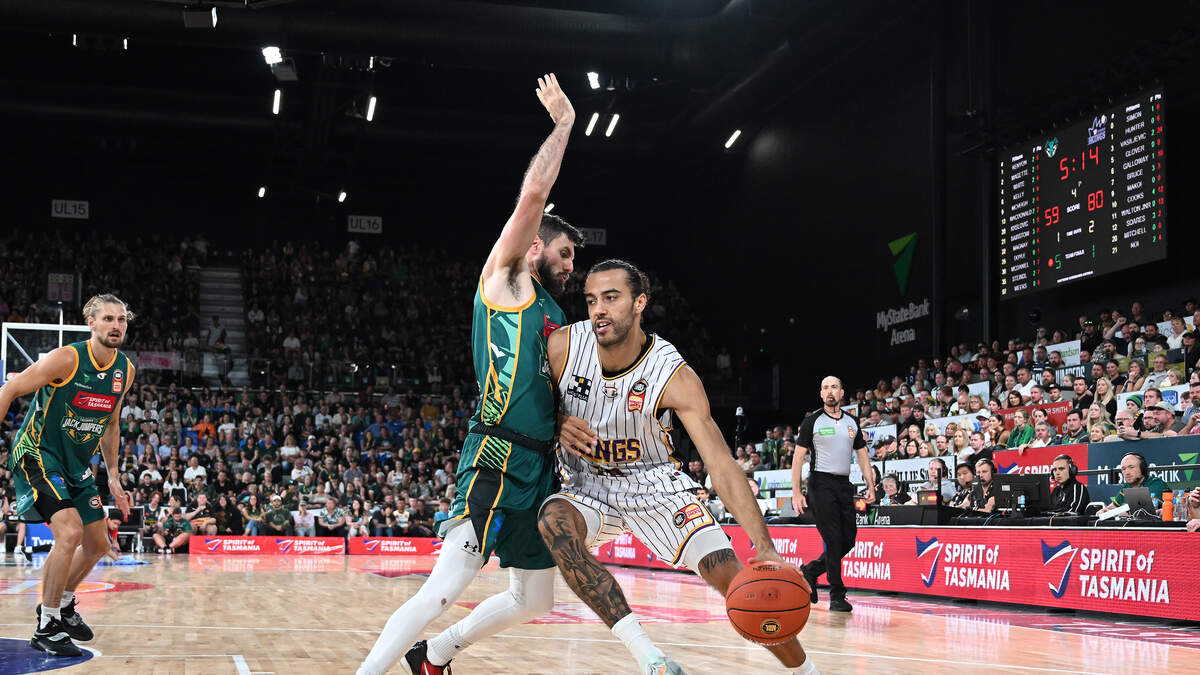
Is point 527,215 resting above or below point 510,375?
above

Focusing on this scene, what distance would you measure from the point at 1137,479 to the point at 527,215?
7989 millimetres

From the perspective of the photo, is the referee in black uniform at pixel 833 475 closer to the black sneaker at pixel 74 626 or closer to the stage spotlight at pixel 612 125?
the black sneaker at pixel 74 626

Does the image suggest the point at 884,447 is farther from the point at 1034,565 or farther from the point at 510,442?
the point at 510,442

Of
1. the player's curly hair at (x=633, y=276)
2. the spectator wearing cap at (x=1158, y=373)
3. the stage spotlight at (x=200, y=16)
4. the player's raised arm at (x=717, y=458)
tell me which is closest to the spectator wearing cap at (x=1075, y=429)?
the spectator wearing cap at (x=1158, y=373)

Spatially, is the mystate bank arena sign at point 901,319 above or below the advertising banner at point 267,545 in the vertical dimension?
above

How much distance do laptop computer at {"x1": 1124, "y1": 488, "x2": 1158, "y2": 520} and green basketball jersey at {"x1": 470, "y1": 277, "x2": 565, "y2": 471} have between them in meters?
7.22

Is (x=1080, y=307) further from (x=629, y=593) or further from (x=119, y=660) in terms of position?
(x=119, y=660)

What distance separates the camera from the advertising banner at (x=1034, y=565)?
849cm

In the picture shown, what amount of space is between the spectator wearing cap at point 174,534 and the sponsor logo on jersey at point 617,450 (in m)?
18.8

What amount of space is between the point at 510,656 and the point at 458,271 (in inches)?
1103

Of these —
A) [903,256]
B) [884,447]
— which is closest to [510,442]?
[884,447]

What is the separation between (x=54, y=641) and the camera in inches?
240

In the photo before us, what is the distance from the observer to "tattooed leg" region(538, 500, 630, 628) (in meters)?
4.09

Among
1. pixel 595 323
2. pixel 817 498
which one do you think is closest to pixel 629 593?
pixel 817 498
